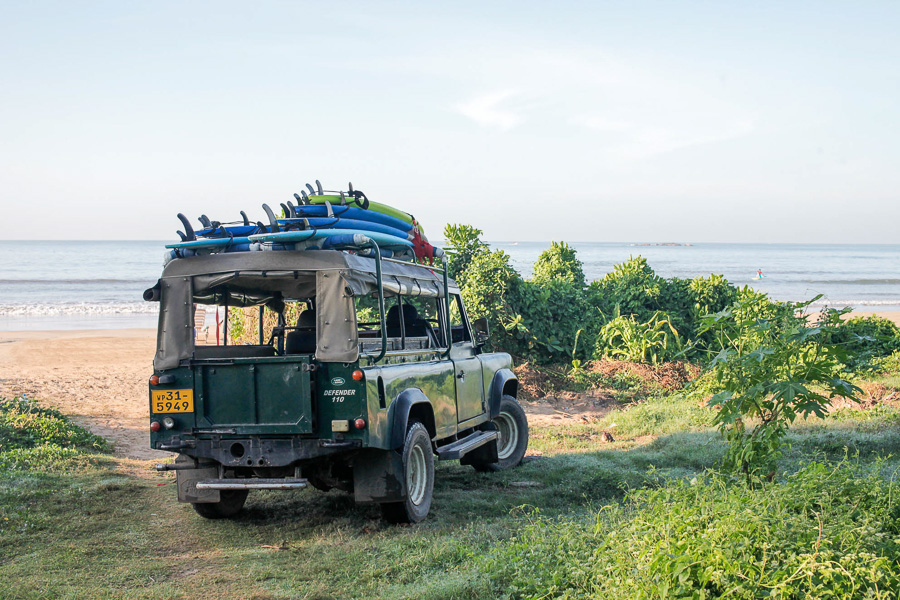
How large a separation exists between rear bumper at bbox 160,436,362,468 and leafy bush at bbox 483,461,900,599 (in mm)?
1641

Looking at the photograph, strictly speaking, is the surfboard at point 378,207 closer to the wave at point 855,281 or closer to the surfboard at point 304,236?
the surfboard at point 304,236

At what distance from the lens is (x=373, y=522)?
6430 mm

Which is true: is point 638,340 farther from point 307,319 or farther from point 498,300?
point 307,319

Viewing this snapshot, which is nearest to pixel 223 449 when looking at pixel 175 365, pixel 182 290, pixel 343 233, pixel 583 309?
pixel 175 365

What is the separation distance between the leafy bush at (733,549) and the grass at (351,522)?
0.08 feet

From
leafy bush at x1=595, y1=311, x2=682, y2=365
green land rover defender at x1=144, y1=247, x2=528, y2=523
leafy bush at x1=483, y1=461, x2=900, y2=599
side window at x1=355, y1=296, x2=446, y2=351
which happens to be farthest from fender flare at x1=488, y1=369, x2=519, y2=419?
leafy bush at x1=595, y1=311, x2=682, y2=365

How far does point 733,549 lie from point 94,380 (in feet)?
45.8

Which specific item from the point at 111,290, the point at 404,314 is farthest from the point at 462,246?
the point at 111,290

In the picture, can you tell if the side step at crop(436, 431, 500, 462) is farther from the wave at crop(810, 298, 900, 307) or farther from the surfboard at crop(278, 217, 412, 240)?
the wave at crop(810, 298, 900, 307)

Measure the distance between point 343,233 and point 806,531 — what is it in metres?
3.88

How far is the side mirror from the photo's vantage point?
Answer: 8.36 meters

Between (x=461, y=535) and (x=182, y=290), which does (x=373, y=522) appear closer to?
(x=461, y=535)

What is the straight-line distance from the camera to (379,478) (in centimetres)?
609

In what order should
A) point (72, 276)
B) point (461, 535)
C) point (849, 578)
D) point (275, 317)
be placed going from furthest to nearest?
point (72, 276) → point (275, 317) → point (461, 535) → point (849, 578)
